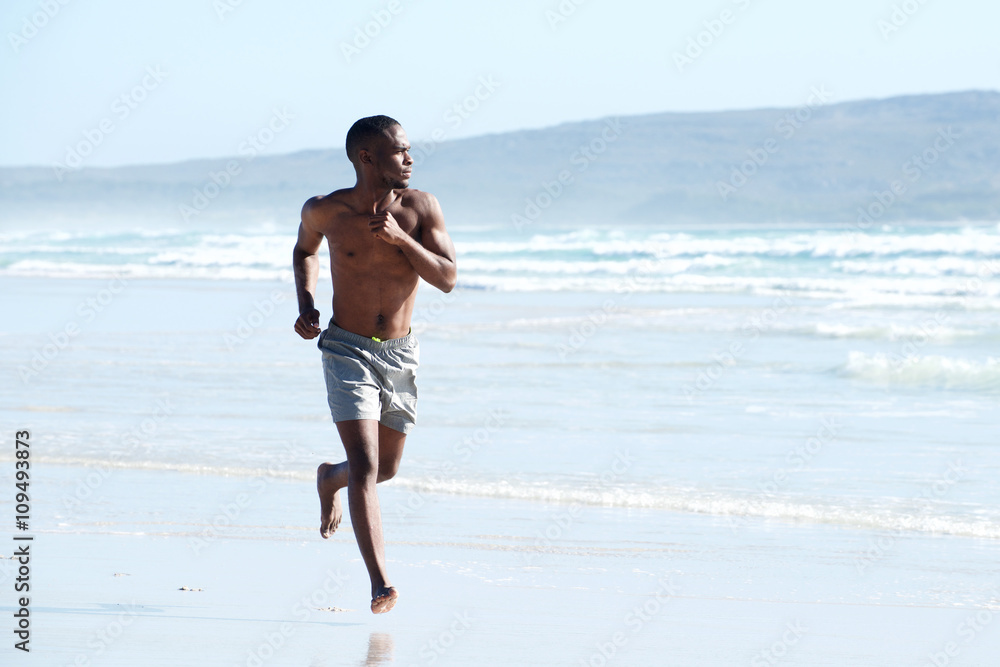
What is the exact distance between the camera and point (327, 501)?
180 inches

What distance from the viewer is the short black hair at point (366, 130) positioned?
3996 millimetres

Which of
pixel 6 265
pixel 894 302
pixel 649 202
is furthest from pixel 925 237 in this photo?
pixel 649 202

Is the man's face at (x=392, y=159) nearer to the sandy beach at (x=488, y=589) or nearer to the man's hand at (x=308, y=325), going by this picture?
the man's hand at (x=308, y=325)

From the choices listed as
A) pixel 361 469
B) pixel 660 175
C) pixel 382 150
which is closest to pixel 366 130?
pixel 382 150

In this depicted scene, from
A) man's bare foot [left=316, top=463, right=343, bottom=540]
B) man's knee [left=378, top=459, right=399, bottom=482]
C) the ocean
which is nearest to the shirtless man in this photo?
man's knee [left=378, top=459, right=399, bottom=482]

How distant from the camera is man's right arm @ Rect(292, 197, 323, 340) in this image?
4.08 m

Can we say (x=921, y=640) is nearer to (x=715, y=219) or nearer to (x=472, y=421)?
(x=472, y=421)

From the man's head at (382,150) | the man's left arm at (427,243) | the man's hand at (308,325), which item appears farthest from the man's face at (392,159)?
the man's hand at (308,325)

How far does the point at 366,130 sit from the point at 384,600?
1.51 metres

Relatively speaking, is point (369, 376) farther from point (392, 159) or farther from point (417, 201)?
point (392, 159)

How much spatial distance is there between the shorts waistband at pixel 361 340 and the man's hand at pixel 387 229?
0.39 m

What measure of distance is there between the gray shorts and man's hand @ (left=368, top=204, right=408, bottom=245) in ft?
1.37

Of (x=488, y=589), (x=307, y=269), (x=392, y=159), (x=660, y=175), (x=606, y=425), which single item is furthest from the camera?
(x=660, y=175)

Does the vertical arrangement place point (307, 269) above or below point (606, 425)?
below
